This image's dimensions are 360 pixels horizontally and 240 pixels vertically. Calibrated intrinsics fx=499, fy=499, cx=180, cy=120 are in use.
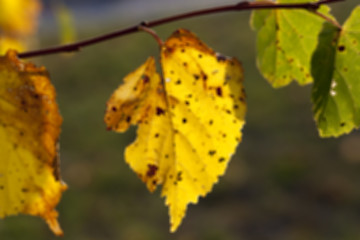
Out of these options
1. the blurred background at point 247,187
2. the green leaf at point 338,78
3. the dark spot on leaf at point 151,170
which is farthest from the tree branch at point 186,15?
the blurred background at point 247,187

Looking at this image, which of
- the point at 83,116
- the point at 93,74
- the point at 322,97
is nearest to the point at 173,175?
the point at 322,97

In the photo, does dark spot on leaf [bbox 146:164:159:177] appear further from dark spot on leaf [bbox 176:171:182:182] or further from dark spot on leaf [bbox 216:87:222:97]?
dark spot on leaf [bbox 216:87:222:97]

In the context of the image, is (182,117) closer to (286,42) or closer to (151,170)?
(151,170)

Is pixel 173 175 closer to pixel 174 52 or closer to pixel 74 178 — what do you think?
pixel 174 52

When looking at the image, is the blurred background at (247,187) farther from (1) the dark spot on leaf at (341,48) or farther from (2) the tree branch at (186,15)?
(1) the dark spot on leaf at (341,48)

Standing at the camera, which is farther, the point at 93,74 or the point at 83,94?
the point at 93,74

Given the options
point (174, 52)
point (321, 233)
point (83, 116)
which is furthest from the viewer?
point (83, 116)
